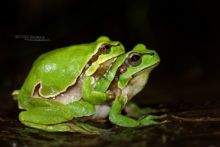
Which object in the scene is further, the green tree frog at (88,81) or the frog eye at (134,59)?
the frog eye at (134,59)

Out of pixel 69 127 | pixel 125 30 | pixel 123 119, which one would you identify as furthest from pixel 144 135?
pixel 125 30

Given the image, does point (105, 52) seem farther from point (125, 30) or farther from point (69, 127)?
point (125, 30)

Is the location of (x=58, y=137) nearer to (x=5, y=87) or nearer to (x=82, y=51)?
(x=82, y=51)

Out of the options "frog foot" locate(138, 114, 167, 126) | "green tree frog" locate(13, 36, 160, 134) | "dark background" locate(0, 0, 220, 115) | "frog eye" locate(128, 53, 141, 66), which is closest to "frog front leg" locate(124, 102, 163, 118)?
"green tree frog" locate(13, 36, 160, 134)

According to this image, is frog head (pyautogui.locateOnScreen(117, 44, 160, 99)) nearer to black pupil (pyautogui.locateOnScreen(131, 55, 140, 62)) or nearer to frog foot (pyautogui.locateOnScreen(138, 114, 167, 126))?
black pupil (pyautogui.locateOnScreen(131, 55, 140, 62))

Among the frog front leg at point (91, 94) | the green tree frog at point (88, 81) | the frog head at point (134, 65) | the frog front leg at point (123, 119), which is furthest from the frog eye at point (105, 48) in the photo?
the frog front leg at point (123, 119)

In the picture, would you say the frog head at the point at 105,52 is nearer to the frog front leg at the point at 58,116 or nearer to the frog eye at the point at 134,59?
the frog eye at the point at 134,59

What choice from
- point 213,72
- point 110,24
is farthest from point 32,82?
point 110,24
